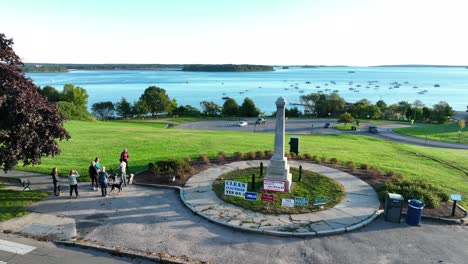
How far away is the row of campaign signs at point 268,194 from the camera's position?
1243cm

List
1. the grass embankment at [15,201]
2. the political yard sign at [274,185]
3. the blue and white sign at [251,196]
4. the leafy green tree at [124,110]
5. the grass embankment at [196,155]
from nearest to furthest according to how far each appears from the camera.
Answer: the grass embankment at [15,201]
the blue and white sign at [251,196]
the political yard sign at [274,185]
the grass embankment at [196,155]
the leafy green tree at [124,110]

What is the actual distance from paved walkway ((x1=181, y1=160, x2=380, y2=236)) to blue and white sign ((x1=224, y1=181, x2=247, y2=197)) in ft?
1.66

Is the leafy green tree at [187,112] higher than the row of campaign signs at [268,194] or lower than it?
lower

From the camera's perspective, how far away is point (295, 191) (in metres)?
14.4

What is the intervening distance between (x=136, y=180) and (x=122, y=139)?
11836 mm

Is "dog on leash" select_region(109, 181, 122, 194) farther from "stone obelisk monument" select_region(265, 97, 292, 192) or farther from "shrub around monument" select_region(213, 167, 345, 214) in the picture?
"stone obelisk monument" select_region(265, 97, 292, 192)

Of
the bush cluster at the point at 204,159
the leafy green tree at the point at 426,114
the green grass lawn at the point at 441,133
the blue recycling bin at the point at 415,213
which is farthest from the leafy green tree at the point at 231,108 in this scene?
the blue recycling bin at the point at 415,213

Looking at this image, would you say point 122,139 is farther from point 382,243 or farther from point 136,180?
point 382,243

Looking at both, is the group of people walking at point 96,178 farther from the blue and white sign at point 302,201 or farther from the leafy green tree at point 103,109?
the leafy green tree at point 103,109

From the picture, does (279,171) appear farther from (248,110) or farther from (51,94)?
(51,94)

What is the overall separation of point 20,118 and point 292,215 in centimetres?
1026

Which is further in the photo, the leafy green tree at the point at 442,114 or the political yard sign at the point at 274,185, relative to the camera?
the leafy green tree at the point at 442,114

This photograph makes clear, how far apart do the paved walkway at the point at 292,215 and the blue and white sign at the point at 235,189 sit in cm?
51

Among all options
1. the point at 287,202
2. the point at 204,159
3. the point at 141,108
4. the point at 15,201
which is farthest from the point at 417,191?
the point at 141,108
